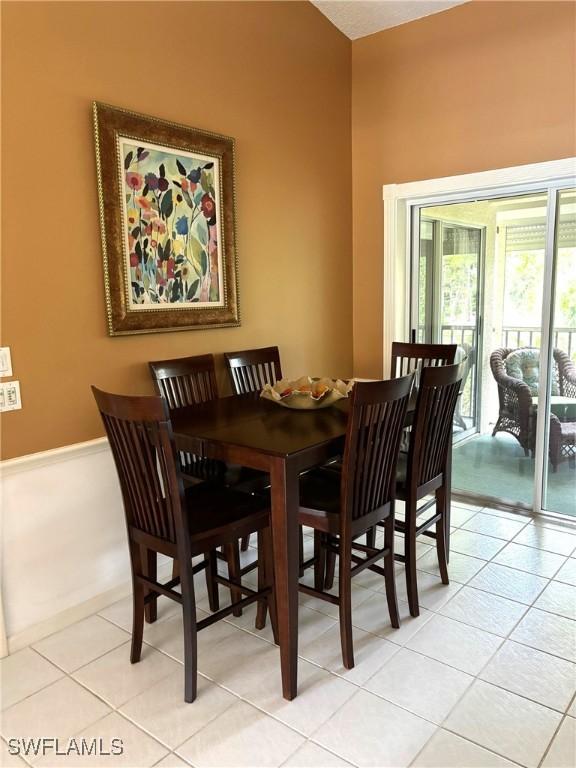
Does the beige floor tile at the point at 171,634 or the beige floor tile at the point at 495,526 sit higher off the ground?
the beige floor tile at the point at 495,526

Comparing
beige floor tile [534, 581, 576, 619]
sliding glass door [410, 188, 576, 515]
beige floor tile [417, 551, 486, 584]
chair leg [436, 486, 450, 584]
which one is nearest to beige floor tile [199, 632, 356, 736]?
chair leg [436, 486, 450, 584]

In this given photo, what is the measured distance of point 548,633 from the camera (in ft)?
7.75

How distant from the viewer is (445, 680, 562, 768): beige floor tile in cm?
178

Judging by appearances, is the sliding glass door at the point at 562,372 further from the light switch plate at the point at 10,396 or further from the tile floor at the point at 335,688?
the light switch plate at the point at 10,396

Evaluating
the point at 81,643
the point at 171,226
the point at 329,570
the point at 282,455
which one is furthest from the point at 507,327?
the point at 81,643

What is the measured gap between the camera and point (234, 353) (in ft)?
10.3

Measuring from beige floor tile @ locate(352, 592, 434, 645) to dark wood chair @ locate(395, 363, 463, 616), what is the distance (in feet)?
0.15

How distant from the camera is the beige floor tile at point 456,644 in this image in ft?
7.20

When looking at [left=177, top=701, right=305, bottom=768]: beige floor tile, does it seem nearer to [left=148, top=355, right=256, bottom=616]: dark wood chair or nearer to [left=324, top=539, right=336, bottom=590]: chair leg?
[left=148, top=355, right=256, bottom=616]: dark wood chair

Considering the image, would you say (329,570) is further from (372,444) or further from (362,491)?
(372,444)

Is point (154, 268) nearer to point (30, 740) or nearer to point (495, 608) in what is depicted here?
point (30, 740)

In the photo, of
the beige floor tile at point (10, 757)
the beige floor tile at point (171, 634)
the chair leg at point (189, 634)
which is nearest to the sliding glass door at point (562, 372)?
the beige floor tile at point (171, 634)

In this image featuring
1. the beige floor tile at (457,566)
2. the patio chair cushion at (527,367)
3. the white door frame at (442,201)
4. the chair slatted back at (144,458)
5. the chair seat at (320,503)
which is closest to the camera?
the chair slatted back at (144,458)

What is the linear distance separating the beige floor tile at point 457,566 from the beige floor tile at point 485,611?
0.14 meters
